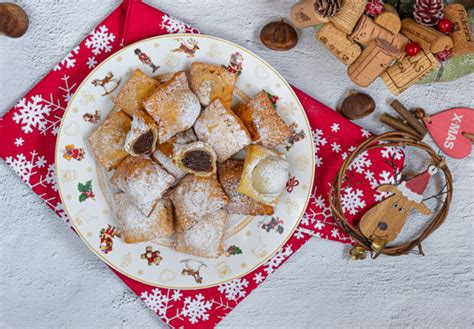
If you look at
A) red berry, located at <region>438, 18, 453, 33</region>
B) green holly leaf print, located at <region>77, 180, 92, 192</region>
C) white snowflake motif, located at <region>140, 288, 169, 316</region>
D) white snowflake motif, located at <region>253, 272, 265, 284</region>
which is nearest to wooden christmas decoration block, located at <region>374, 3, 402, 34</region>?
red berry, located at <region>438, 18, 453, 33</region>

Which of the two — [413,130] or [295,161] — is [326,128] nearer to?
[295,161]

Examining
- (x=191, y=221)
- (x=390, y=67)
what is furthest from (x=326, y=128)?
(x=191, y=221)

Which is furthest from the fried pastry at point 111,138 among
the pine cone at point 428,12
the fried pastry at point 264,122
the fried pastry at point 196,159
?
the pine cone at point 428,12

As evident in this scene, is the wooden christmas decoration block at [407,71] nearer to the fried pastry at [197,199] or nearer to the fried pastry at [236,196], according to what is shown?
the fried pastry at [236,196]

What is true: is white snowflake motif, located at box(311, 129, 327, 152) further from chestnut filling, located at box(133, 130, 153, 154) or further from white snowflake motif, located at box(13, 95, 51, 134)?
white snowflake motif, located at box(13, 95, 51, 134)

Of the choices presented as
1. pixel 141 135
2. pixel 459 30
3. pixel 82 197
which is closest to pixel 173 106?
pixel 141 135

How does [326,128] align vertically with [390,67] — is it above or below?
below
